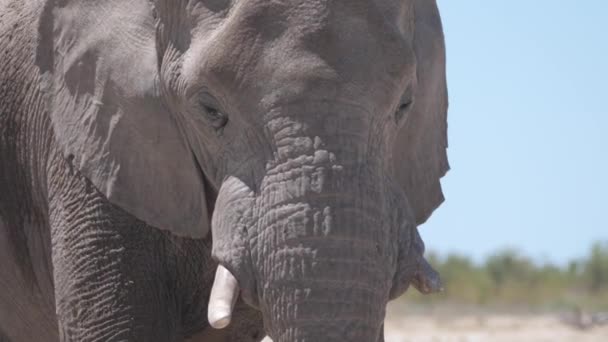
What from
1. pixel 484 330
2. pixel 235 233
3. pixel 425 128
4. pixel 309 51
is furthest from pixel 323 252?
pixel 484 330

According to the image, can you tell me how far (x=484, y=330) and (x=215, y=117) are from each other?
1241 centimetres

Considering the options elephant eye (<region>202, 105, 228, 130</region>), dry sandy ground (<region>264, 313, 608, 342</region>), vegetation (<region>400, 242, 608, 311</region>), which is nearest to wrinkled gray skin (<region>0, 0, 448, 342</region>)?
elephant eye (<region>202, 105, 228, 130</region>)

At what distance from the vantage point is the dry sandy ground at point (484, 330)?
15242 mm

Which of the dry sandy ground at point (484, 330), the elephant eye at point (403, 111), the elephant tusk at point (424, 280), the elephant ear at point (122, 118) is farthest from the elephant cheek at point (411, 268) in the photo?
the dry sandy ground at point (484, 330)

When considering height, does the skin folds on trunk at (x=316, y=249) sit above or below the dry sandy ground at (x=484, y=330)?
above

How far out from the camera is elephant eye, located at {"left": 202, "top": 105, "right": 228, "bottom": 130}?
5117 millimetres

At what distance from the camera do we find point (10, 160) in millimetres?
6297

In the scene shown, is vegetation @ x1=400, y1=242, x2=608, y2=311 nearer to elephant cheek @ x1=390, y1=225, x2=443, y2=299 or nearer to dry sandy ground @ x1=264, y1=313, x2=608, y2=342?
dry sandy ground @ x1=264, y1=313, x2=608, y2=342

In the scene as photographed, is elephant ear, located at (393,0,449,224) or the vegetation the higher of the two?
elephant ear, located at (393,0,449,224)

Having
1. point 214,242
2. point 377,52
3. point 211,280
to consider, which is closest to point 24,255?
point 211,280

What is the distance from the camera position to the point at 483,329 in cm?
1747

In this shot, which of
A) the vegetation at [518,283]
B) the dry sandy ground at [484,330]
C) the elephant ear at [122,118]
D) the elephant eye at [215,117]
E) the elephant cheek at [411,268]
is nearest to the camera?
the elephant cheek at [411,268]

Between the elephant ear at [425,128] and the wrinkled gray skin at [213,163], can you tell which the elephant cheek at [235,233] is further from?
the elephant ear at [425,128]

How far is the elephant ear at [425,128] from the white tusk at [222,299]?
83 centimetres
